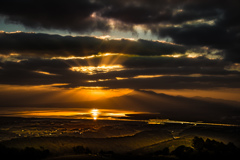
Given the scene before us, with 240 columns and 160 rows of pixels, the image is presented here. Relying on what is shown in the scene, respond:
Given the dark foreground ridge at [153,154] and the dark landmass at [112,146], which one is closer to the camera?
the dark foreground ridge at [153,154]

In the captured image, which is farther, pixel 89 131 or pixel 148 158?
pixel 89 131

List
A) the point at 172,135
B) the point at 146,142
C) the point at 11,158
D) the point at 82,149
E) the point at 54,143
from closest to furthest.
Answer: the point at 11,158
the point at 82,149
the point at 54,143
the point at 146,142
the point at 172,135

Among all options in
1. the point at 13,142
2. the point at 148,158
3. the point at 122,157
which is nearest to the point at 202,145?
the point at 148,158

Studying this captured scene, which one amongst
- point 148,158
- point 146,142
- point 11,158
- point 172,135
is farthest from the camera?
point 172,135

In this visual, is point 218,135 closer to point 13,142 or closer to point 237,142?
point 237,142

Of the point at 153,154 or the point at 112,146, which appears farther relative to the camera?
the point at 112,146

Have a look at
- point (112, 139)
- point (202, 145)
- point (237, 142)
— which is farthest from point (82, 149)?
point (237, 142)

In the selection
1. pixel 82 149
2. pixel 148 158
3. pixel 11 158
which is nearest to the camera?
pixel 11 158

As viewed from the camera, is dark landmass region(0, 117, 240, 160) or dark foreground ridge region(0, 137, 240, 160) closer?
dark foreground ridge region(0, 137, 240, 160)

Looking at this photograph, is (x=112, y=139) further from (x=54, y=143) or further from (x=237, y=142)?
(x=237, y=142)

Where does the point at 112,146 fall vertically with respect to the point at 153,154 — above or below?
above
